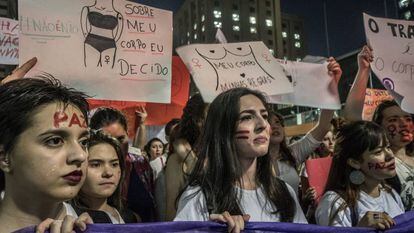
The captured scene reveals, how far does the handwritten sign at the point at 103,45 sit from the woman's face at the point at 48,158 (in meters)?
1.61

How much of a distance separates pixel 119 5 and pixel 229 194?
1.89m

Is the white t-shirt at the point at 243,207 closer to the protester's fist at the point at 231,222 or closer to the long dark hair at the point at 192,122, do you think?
the protester's fist at the point at 231,222

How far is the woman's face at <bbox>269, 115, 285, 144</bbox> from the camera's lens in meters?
3.39

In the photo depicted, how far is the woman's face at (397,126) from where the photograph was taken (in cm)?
320

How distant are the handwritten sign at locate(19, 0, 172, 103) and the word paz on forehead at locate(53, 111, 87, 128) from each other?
155 cm

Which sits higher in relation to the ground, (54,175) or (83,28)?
(83,28)

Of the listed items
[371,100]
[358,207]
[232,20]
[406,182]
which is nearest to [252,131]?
[358,207]

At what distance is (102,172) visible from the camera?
243 centimetres

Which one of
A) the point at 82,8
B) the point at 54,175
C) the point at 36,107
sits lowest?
the point at 54,175

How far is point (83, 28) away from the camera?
3176 mm

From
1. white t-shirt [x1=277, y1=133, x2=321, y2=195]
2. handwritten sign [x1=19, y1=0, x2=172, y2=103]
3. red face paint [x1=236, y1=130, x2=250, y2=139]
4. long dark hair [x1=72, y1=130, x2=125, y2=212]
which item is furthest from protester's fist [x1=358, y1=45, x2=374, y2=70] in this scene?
long dark hair [x1=72, y1=130, x2=125, y2=212]

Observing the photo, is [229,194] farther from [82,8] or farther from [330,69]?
[330,69]

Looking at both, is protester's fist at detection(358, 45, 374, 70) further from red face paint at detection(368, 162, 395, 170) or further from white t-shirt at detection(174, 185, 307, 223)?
white t-shirt at detection(174, 185, 307, 223)

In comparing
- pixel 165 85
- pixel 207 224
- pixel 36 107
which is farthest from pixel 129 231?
pixel 165 85
